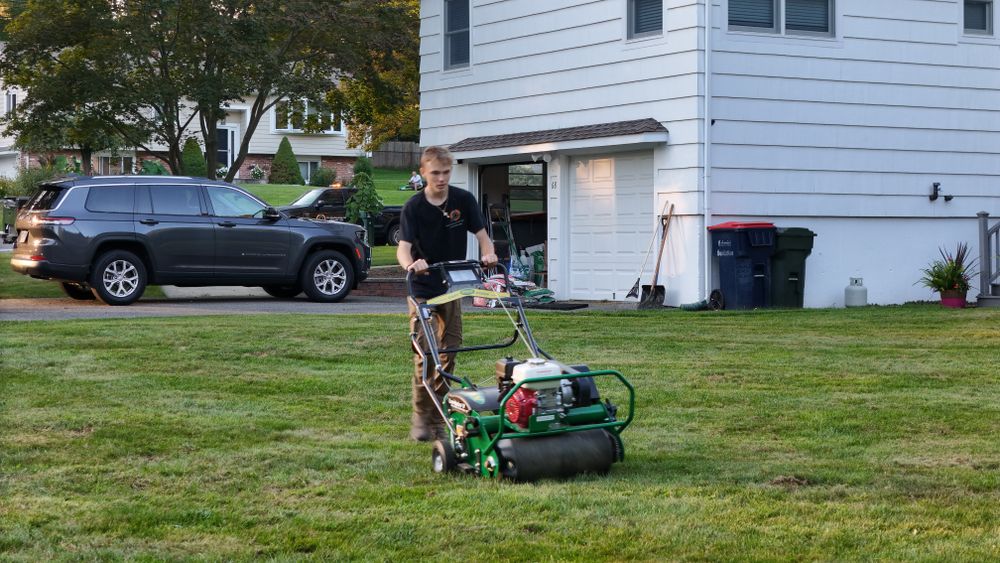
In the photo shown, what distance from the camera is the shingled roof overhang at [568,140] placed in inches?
734

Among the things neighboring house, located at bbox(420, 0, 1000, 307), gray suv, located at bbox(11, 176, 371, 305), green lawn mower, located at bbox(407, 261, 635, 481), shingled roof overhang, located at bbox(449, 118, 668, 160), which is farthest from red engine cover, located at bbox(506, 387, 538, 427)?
gray suv, located at bbox(11, 176, 371, 305)

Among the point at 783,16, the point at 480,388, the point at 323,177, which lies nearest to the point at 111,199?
the point at 783,16

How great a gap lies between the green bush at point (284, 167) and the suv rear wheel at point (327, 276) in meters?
33.4

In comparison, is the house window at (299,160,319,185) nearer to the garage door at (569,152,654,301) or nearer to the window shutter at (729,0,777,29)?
the garage door at (569,152,654,301)

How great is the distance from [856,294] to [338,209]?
18.6m

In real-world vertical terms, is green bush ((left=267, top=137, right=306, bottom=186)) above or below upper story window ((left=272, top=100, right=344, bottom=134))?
above

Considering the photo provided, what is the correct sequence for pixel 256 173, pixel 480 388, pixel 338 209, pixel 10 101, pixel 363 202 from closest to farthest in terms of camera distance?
pixel 480 388 < pixel 363 202 < pixel 338 209 < pixel 256 173 < pixel 10 101

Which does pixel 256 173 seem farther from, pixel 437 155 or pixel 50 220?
pixel 437 155

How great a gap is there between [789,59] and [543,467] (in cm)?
1294

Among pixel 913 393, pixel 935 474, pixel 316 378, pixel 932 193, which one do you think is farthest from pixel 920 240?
pixel 935 474

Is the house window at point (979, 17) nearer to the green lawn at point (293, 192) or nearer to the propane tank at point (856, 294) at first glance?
the propane tank at point (856, 294)

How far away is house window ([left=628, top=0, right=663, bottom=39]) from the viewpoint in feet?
61.9

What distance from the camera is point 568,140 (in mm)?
19734

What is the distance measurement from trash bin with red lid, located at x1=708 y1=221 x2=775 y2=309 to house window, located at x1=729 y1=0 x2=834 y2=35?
8.86 feet
